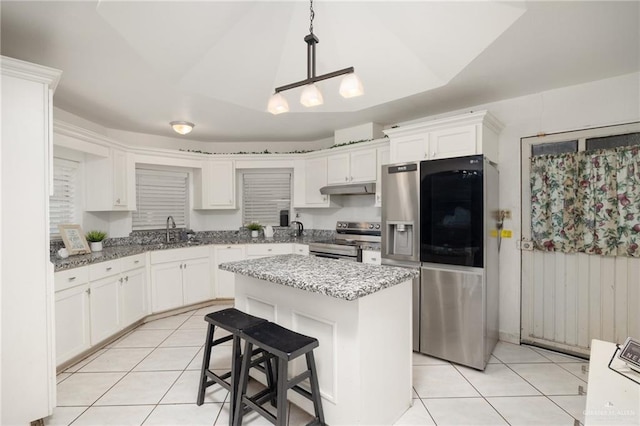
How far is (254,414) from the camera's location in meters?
2.06

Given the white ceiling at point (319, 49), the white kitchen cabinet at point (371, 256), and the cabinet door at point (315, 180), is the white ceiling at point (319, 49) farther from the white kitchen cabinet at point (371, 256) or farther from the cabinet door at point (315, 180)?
the white kitchen cabinet at point (371, 256)

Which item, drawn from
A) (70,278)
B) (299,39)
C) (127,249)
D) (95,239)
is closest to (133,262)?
(127,249)

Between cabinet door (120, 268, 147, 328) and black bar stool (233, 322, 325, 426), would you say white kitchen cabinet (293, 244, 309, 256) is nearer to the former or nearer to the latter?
cabinet door (120, 268, 147, 328)

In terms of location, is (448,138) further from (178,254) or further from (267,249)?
(178,254)

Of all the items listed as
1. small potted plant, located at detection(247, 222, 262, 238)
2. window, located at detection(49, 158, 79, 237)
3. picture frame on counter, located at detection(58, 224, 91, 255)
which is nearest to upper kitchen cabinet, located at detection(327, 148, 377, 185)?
small potted plant, located at detection(247, 222, 262, 238)

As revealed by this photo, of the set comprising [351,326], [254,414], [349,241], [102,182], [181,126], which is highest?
[181,126]

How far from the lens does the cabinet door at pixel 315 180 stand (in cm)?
444

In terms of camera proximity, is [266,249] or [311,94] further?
[266,249]

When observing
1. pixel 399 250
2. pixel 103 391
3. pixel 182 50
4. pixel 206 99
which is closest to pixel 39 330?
pixel 103 391

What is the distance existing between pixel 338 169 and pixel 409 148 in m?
1.28

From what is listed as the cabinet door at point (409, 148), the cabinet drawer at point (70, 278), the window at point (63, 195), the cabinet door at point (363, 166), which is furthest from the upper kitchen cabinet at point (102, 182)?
the cabinet door at point (409, 148)

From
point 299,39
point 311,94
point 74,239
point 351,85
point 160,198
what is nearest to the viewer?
point 351,85

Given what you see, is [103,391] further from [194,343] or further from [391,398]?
[391,398]

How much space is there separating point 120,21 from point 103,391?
104 inches
